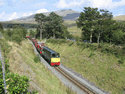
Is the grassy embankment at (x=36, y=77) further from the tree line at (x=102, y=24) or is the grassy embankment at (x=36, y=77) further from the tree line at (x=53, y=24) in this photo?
the tree line at (x=53, y=24)

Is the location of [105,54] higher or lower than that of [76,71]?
higher

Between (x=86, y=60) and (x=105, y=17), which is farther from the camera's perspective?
(x=105, y=17)

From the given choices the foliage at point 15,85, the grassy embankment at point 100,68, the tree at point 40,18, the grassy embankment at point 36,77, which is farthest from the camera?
the tree at point 40,18

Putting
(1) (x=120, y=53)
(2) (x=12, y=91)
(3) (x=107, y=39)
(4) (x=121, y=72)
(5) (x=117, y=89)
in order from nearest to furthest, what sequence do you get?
(2) (x=12, y=91)
(5) (x=117, y=89)
(4) (x=121, y=72)
(1) (x=120, y=53)
(3) (x=107, y=39)

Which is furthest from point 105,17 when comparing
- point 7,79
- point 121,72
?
point 7,79

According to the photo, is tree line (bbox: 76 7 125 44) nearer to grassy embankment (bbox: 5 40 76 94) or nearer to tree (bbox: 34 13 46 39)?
grassy embankment (bbox: 5 40 76 94)

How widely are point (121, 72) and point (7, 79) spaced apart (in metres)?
19.0

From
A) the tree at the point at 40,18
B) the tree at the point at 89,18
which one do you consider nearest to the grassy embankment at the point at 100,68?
the tree at the point at 89,18

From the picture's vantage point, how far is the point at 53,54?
21188 millimetres

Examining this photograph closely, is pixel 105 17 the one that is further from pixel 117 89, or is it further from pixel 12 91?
pixel 12 91

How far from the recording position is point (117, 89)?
49.1 feet

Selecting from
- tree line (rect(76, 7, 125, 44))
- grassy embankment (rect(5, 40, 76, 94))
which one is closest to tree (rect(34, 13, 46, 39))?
tree line (rect(76, 7, 125, 44))

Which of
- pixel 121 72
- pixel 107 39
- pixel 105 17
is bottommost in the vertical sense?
pixel 121 72

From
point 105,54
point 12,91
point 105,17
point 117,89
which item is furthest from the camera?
point 105,17
